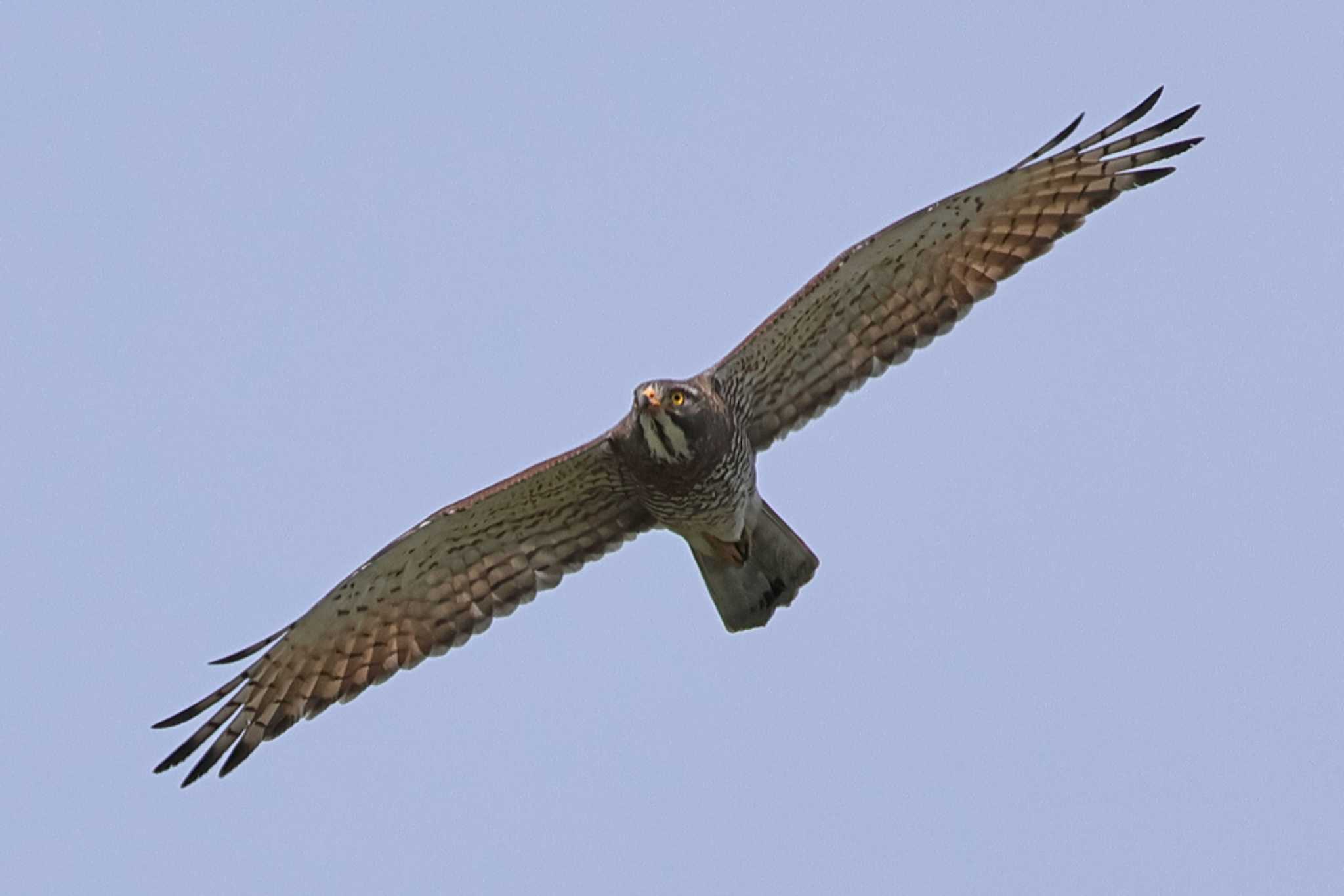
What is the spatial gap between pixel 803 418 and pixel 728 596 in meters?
1.07

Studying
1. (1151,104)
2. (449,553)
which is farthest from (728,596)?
(1151,104)

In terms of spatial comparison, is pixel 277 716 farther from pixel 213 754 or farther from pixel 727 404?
pixel 727 404

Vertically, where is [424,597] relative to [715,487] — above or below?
above

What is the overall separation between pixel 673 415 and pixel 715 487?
1.78ft

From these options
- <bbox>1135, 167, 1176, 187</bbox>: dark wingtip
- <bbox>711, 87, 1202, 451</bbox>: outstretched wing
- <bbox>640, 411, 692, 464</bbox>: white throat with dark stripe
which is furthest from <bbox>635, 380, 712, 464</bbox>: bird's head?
<bbox>1135, 167, 1176, 187</bbox>: dark wingtip

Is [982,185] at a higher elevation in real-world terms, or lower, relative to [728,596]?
higher

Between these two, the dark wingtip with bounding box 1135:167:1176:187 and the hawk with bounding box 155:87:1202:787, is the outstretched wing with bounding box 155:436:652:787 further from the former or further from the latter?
the dark wingtip with bounding box 1135:167:1176:187

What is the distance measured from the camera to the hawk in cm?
1288

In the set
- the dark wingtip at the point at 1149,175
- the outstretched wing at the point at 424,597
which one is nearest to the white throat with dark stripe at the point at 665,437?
the outstretched wing at the point at 424,597

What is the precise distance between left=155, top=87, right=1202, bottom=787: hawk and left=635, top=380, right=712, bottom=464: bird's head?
2 centimetres

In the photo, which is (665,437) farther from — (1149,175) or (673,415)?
(1149,175)

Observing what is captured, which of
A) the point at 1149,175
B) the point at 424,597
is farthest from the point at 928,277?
the point at 424,597

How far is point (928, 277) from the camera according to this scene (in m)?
13.2

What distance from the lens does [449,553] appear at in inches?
528
